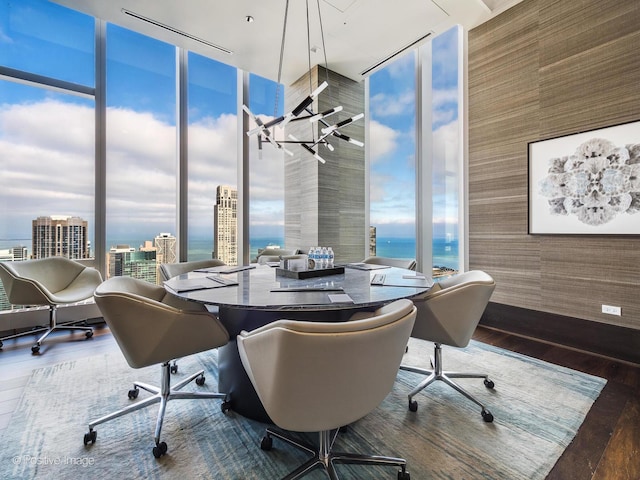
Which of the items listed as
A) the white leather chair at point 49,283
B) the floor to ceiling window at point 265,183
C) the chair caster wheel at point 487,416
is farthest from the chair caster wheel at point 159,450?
the floor to ceiling window at point 265,183

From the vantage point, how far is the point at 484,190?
353cm

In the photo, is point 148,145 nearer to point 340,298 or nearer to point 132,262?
point 132,262

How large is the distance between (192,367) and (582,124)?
162 inches

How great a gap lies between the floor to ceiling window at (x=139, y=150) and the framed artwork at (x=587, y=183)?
4.35m

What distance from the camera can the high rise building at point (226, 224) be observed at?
4379 mm

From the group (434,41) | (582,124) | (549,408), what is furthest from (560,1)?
(549,408)

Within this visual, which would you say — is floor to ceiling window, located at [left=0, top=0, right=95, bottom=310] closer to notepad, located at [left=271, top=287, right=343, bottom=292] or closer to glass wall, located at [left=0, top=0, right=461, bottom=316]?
glass wall, located at [left=0, top=0, right=461, bottom=316]

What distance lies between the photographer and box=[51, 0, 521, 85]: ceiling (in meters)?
3.12

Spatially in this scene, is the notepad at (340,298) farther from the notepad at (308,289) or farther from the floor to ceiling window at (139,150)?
the floor to ceiling window at (139,150)

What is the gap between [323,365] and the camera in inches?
38.8

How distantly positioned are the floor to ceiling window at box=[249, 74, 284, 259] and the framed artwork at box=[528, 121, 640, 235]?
3.36 m

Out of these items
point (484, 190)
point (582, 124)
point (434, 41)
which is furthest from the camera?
point (434, 41)

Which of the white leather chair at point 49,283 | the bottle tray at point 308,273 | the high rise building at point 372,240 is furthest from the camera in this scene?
the high rise building at point 372,240

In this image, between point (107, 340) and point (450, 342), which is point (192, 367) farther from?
point (450, 342)
